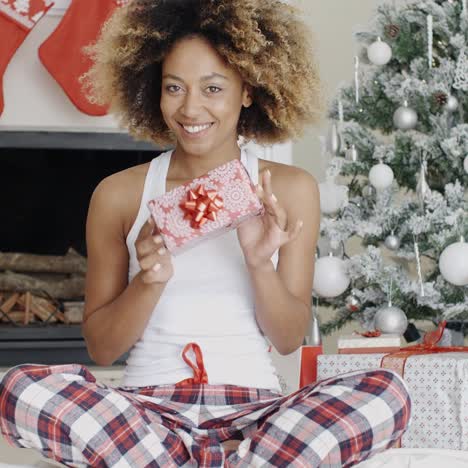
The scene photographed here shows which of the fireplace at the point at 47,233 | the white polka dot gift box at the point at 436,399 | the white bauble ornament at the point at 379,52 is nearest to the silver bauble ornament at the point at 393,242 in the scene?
the white bauble ornament at the point at 379,52

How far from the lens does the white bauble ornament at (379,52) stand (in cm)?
233

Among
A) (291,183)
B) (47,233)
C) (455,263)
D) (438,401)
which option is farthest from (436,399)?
(47,233)

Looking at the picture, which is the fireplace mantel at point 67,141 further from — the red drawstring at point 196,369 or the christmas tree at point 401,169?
the red drawstring at point 196,369

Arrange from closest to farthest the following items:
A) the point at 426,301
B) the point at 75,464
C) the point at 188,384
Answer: the point at 75,464, the point at 188,384, the point at 426,301

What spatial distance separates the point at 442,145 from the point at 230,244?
35.2 inches

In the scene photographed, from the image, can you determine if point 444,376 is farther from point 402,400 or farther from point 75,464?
point 75,464

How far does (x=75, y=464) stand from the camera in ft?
4.32

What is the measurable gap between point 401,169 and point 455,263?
1.13 ft

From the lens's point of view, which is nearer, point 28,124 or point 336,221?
point 336,221

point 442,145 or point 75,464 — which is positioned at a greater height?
point 442,145

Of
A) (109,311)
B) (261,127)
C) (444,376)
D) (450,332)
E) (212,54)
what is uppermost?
(212,54)

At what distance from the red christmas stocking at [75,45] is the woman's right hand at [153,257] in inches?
55.8

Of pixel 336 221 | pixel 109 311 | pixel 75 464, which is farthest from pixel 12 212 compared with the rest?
pixel 75 464

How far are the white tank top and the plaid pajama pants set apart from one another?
0.35 feet
